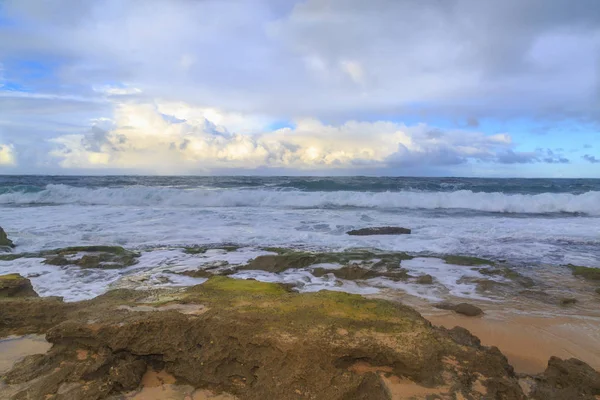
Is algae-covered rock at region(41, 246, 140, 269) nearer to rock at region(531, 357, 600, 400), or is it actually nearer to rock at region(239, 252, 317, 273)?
rock at region(239, 252, 317, 273)

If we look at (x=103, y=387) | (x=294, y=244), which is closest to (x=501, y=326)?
(x=103, y=387)

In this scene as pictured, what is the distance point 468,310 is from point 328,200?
17.3 m

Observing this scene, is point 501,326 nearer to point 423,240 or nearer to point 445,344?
point 445,344

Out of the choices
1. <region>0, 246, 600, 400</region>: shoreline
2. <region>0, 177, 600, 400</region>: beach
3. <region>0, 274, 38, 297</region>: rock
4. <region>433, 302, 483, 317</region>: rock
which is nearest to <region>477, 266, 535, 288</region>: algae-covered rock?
<region>0, 177, 600, 400</region>: beach

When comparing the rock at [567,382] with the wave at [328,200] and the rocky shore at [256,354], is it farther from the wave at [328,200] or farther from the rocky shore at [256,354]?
the wave at [328,200]

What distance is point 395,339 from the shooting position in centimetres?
283

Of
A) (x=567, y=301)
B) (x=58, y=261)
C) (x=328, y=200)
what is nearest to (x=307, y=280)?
(x=567, y=301)

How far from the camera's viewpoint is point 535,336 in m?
3.98

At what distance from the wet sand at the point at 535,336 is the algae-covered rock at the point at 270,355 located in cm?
80

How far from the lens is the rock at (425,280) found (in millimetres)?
5958

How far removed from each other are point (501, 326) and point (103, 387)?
396 centimetres

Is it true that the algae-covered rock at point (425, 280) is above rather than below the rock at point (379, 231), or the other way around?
below

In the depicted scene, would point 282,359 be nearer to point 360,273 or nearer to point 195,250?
point 360,273

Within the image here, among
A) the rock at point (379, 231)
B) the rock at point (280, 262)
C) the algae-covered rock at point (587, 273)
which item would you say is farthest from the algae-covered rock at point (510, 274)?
the rock at point (379, 231)
